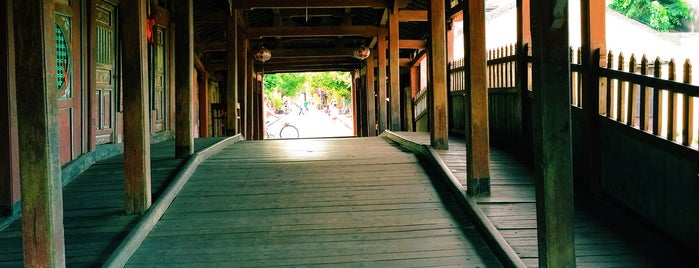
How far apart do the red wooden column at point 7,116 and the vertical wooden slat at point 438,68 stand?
192 inches

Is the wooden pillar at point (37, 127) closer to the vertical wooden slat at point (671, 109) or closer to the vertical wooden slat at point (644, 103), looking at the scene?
the vertical wooden slat at point (671, 109)

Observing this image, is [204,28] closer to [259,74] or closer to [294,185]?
[259,74]

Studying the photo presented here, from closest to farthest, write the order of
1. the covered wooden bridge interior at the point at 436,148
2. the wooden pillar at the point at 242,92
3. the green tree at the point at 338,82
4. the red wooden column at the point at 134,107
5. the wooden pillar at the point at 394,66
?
the covered wooden bridge interior at the point at 436,148 < the red wooden column at the point at 134,107 < the wooden pillar at the point at 394,66 < the wooden pillar at the point at 242,92 < the green tree at the point at 338,82

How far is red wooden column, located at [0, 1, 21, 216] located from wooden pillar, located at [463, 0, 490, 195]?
→ 434cm

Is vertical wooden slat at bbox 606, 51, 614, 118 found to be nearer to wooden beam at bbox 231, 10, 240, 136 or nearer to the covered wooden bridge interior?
the covered wooden bridge interior

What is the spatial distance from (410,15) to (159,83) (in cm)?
574

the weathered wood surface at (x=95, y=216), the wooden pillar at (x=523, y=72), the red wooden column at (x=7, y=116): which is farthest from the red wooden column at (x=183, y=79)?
the wooden pillar at (x=523, y=72)

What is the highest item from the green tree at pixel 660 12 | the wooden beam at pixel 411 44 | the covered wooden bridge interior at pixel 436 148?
the green tree at pixel 660 12

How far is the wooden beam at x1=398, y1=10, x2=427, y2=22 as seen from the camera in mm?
12352

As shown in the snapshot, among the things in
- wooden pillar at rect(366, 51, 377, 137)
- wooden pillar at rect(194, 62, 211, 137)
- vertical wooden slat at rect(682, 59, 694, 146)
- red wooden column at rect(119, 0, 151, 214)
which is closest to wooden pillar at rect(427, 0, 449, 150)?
vertical wooden slat at rect(682, 59, 694, 146)

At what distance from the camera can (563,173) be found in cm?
360

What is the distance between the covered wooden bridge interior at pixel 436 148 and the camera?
3469 mm

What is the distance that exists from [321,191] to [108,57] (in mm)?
4037

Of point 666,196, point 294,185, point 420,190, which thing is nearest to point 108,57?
point 294,185
